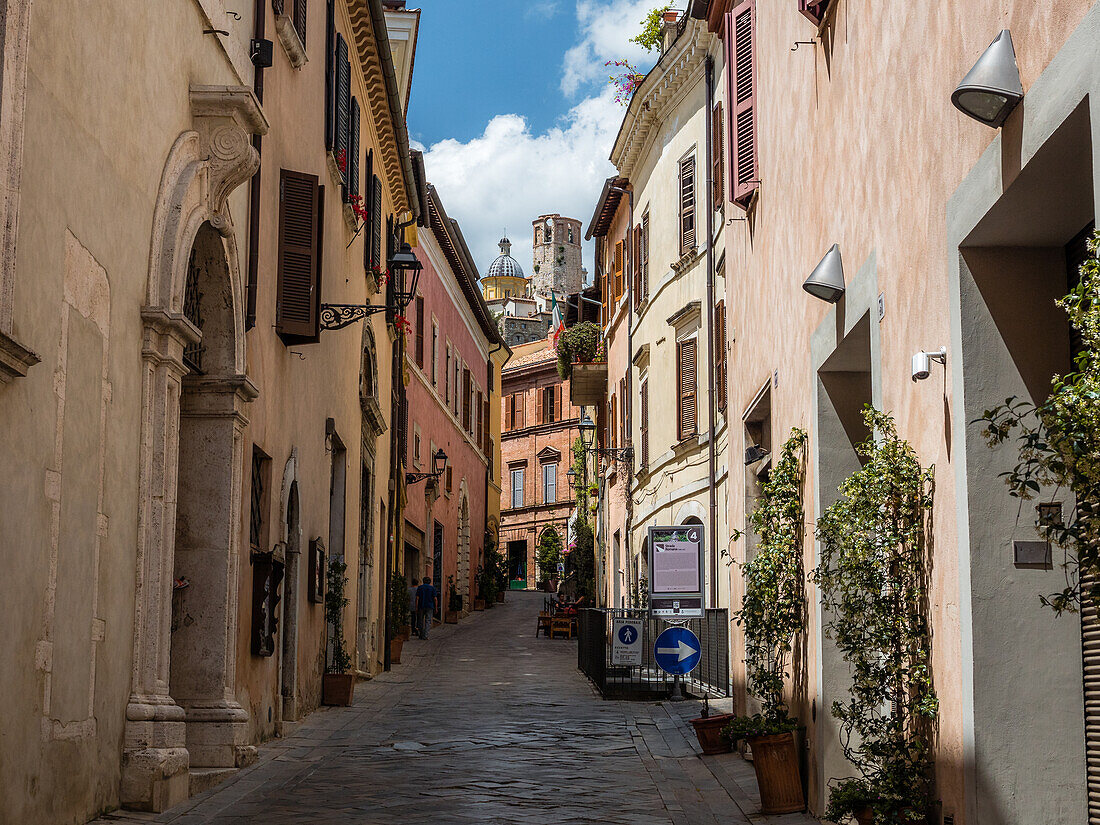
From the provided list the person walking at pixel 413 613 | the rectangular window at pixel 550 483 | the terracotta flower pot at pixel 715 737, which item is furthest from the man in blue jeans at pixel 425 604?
the rectangular window at pixel 550 483

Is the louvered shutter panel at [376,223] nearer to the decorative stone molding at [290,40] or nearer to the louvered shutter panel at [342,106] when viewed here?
the louvered shutter panel at [342,106]

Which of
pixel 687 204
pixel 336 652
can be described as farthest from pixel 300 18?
pixel 687 204

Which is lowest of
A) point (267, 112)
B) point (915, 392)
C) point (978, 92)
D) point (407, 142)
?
point (915, 392)

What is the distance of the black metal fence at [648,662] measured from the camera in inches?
Result: 720

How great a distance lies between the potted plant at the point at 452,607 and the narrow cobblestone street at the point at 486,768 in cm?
1659

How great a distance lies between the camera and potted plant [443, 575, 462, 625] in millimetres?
36250

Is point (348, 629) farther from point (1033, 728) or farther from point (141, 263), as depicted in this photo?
point (1033, 728)

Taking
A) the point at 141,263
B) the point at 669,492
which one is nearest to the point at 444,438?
the point at 669,492

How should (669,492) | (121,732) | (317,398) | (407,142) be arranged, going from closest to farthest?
1. (121,732)
2. (317,398)
3. (407,142)
4. (669,492)

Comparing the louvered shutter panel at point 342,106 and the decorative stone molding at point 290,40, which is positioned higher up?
the louvered shutter panel at point 342,106

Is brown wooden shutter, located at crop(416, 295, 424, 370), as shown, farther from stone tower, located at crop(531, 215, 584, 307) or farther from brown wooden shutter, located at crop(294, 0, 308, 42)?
stone tower, located at crop(531, 215, 584, 307)

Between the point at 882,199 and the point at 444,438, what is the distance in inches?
1134

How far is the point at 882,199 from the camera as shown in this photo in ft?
23.9

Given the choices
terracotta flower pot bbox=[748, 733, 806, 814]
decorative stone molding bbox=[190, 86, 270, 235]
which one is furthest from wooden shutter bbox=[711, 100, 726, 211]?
terracotta flower pot bbox=[748, 733, 806, 814]
